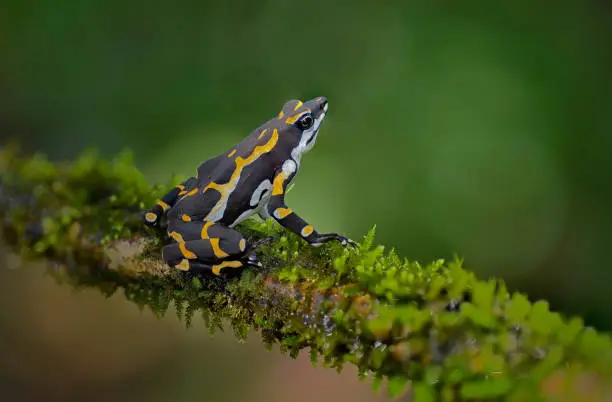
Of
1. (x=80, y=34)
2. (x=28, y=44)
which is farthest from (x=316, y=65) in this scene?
(x=28, y=44)

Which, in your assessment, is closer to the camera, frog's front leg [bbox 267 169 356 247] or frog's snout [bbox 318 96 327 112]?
frog's front leg [bbox 267 169 356 247]

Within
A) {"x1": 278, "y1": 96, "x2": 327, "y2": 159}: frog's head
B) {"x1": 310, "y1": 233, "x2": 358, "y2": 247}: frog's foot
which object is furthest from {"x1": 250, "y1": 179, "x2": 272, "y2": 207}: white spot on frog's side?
{"x1": 310, "y1": 233, "x2": 358, "y2": 247}: frog's foot

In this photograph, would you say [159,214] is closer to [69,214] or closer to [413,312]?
[69,214]

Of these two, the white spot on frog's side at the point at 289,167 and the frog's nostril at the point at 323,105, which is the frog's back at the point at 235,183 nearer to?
the white spot on frog's side at the point at 289,167

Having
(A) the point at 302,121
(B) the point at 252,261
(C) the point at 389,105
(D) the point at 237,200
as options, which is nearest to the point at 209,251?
(B) the point at 252,261

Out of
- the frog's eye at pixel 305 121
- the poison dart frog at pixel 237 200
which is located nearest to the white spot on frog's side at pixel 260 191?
the poison dart frog at pixel 237 200

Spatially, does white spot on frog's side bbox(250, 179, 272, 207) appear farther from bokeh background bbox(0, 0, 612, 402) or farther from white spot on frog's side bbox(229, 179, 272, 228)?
bokeh background bbox(0, 0, 612, 402)

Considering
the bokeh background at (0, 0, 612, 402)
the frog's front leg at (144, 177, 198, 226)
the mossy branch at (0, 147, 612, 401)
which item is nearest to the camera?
the mossy branch at (0, 147, 612, 401)

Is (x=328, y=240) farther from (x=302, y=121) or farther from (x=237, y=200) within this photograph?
(x=302, y=121)
